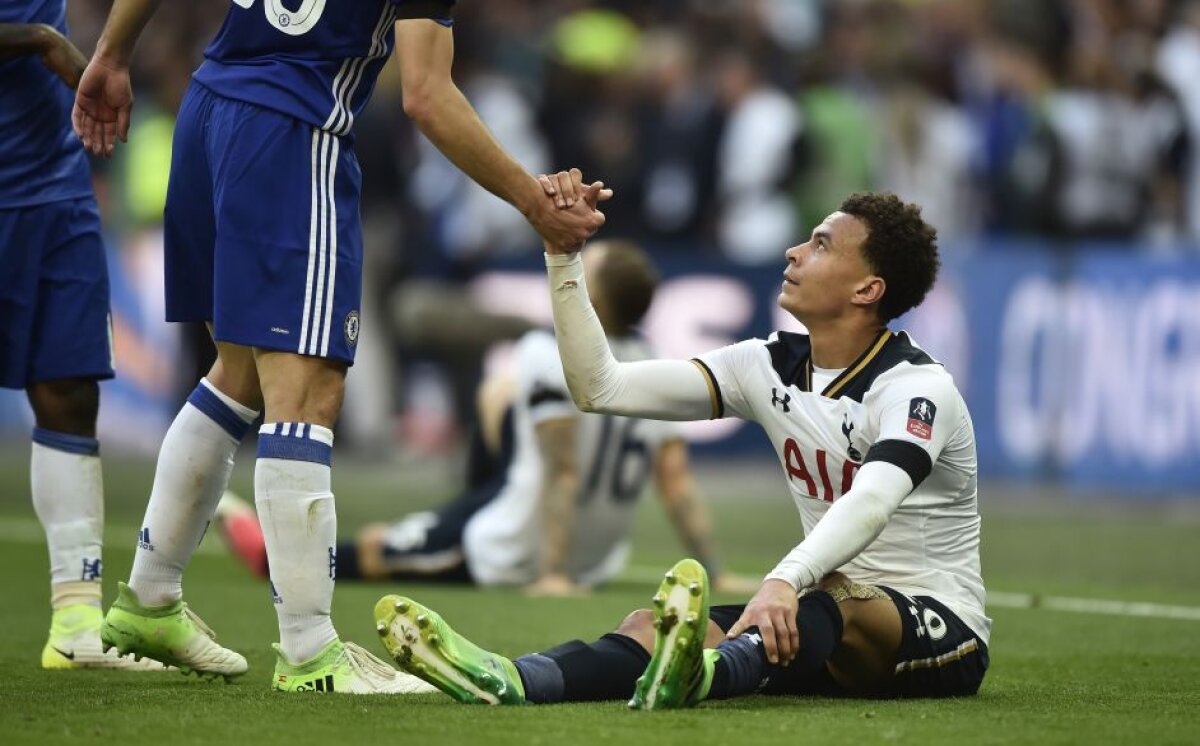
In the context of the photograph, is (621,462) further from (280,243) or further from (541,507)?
(280,243)

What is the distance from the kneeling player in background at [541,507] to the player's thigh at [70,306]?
2.70 m

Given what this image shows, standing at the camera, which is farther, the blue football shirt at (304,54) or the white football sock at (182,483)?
the white football sock at (182,483)

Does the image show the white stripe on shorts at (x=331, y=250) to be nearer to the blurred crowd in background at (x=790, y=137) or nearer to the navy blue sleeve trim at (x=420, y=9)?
the navy blue sleeve trim at (x=420, y=9)

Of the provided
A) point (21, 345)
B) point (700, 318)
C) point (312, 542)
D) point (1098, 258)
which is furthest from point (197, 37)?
point (312, 542)

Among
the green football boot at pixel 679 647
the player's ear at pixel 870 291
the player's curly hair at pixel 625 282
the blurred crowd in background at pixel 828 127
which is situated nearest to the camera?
the green football boot at pixel 679 647

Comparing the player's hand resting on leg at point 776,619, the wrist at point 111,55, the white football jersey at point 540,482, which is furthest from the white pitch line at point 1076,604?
the wrist at point 111,55

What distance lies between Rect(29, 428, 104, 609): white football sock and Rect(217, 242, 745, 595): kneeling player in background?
271cm

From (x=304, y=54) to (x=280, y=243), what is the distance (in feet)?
1.66

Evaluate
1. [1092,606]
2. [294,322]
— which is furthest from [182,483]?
[1092,606]

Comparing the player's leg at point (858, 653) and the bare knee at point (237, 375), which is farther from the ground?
the bare knee at point (237, 375)

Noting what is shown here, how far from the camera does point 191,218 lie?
17.1ft

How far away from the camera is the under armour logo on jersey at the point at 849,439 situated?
16.8ft

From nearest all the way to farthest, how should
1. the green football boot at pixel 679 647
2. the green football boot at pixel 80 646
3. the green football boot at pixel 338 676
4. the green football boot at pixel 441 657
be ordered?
1. the green football boot at pixel 679 647
2. the green football boot at pixel 441 657
3. the green football boot at pixel 338 676
4. the green football boot at pixel 80 646

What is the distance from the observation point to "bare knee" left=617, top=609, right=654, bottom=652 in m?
4.98
